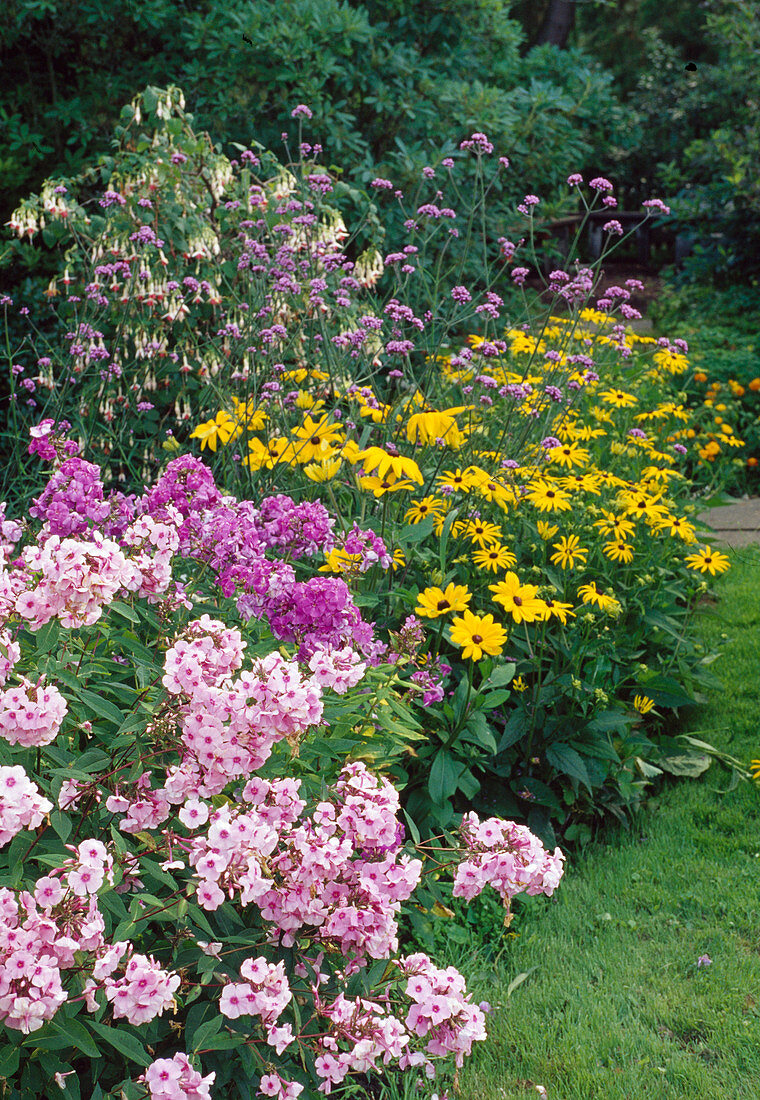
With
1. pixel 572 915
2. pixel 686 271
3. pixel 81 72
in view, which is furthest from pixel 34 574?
pixel 686 271

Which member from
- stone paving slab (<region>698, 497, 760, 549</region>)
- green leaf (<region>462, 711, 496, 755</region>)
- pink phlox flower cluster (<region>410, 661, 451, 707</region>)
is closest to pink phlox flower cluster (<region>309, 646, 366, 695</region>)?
pink phlox flower cluster (<region>410, 661, 451, 707</region>)

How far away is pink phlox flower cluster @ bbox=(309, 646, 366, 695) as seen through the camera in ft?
5.82

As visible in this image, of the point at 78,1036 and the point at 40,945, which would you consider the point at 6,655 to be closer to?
the point at 40,945

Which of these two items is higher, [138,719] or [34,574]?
[138,719]

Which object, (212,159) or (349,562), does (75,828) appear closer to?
(349,562)

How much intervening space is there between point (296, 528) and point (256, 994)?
1135mm

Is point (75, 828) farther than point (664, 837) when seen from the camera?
No

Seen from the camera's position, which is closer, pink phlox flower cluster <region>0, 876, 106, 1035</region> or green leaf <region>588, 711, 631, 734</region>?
pink phlox flower cluster <region>0, 876, 106, 1035</region>

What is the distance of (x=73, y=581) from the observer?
5.11 feet

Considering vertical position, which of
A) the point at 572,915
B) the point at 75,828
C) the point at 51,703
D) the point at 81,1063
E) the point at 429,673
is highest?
the point at 51,703

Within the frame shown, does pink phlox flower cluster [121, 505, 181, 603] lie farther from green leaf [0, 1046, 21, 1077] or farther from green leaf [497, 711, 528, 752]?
green leaf [497, 711, 528, 752]

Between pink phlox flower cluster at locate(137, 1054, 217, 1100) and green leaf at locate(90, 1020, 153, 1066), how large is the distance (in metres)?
0.03

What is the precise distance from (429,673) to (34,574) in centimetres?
97

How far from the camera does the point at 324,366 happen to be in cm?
421
